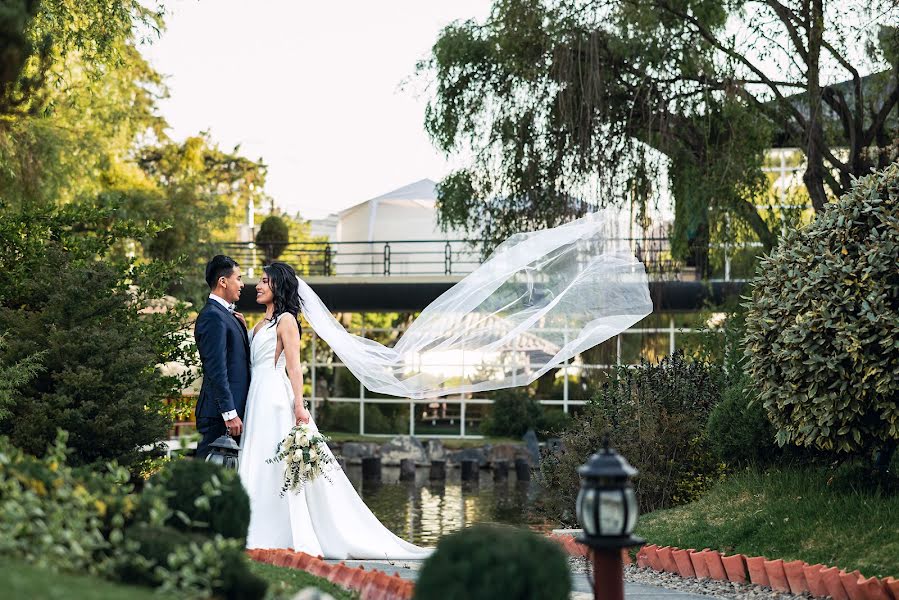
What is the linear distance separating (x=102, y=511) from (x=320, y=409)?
28130 millimetres

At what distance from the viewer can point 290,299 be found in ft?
29.6

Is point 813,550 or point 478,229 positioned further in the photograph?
point 478,229

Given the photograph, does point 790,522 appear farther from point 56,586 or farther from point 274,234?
point 274,234

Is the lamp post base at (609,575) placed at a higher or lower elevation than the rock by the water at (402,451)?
higher

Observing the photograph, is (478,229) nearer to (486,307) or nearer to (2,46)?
(486,307)

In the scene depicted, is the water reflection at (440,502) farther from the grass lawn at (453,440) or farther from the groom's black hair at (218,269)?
the groom's black hair at (218,269)

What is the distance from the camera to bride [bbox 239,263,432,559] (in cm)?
873

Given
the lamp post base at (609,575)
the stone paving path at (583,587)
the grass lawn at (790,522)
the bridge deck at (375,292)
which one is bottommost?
the stone paving path at (583,587)

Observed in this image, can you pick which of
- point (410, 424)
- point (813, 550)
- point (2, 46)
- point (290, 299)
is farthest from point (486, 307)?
point (410, 424)

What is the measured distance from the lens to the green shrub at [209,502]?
536cm

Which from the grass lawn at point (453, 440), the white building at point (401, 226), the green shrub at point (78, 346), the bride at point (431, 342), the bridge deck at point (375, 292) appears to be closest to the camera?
the bride at point (431, 342)

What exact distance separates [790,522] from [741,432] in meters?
1.61

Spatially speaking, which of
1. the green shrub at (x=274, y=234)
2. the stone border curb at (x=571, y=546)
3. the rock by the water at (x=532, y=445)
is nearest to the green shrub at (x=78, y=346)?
the stone border curb at (x=571, y=546)

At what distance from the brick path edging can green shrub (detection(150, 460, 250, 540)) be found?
2955 millimetres
